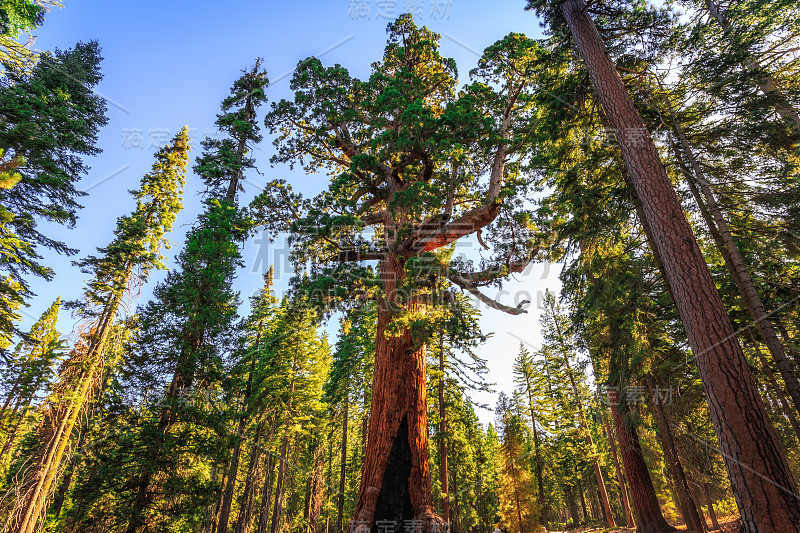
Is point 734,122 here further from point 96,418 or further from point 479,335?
point 96,418

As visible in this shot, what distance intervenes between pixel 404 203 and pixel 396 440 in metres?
5.30

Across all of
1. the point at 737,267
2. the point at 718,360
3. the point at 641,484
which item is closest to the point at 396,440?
the point at 718,360

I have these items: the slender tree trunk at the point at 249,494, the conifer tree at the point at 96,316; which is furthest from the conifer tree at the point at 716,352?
the slender tree trunk at the point at 249,494

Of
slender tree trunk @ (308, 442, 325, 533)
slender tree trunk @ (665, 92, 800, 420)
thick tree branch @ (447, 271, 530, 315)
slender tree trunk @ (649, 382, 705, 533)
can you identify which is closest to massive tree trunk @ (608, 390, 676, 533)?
slender tree trunk @ (649, 382, 705, 533)

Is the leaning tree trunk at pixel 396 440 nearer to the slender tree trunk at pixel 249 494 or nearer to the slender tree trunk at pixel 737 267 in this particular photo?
the slender tree trunk at pixel 737 267

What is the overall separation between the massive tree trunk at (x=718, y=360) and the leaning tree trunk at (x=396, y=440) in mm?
4486

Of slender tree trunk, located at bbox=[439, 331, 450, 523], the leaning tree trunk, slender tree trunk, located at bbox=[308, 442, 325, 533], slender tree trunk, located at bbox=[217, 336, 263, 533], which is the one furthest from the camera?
slender tree trunk, located at bbox=[308, 442, 325, 533]

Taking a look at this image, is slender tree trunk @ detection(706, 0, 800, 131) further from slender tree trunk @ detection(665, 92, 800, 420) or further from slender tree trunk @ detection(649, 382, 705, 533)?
slender tree trunk @ detection(649, 382, 705, 533)

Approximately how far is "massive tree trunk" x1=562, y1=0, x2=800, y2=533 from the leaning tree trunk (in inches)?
177

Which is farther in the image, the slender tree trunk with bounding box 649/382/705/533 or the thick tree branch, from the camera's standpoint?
the slender tree trunk with bounding box 649/382/705/533

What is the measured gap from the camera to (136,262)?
1206 centimetres

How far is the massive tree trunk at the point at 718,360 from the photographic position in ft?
14.2

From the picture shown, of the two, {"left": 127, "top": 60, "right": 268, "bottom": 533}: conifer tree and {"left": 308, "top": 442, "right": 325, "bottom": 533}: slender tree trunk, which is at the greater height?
{"left": 127, "top": 60, "right": 268, "bottom": 533}: conifer tree

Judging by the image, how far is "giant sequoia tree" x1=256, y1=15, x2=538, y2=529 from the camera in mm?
6668
